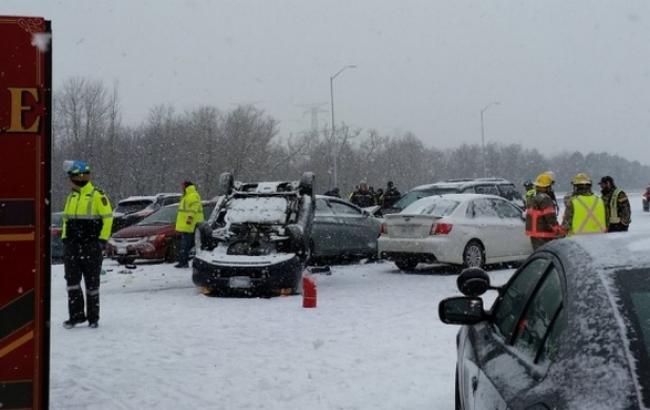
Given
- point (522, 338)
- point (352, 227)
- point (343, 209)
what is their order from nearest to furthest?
1. point (522, 338)
2. point (352, 227)
3. point (343, 209)

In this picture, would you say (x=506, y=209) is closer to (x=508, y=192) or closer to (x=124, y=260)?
(x=508, y=192)

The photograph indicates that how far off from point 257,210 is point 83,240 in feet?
12.6

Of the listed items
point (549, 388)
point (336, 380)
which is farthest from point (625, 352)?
point (336, 380)

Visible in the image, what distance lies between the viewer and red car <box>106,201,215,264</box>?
1689cm

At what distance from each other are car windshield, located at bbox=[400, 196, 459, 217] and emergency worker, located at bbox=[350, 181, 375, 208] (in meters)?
8.64

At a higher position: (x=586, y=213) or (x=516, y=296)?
(x=586, y=213)

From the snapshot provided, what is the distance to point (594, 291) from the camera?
7.95ft

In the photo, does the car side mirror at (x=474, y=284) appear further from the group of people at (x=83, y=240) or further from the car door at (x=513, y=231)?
the car door at (x=513, y=231)

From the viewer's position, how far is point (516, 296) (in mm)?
3748

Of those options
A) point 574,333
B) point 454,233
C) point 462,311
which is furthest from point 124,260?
point 574,333

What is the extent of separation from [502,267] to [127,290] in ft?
24.8

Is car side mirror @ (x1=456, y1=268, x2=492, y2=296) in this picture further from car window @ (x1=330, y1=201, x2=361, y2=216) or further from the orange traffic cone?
car window @ (x1=330, y1=201, x2=361, y2=216)

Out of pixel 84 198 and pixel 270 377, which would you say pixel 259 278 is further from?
pixel 270 377

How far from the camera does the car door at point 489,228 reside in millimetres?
14586
